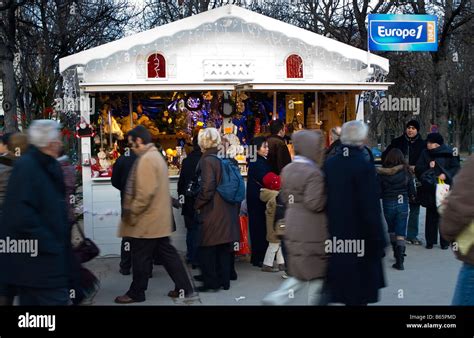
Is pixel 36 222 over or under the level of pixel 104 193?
over

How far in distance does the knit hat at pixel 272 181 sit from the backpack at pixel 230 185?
81cm

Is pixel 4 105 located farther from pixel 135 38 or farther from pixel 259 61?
pixel 259 61

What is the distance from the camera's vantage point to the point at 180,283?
23.6 ft

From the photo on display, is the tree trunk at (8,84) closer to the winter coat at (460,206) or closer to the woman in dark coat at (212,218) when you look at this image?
the woman in dark coat at (212,218)

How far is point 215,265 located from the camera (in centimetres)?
777

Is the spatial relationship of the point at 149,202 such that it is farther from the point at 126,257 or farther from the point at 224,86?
the point at 224,86

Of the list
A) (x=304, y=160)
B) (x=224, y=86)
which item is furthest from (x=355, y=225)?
(x=224, y=86)

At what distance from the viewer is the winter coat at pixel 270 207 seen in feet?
28.2

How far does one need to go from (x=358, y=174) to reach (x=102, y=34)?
20432 millimetres

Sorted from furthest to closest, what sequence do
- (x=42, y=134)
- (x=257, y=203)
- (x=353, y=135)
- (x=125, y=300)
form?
(x=257, y=203)
(x=125, y=300)
(x=353, y=135)
(x=42, y=134)

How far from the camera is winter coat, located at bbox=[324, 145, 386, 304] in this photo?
5.09 m

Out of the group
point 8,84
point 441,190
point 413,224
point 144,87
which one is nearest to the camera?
point 441,190

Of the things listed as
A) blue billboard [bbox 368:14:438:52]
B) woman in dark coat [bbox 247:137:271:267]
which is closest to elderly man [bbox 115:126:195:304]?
woman in dark coat [bbox 247:137:271:267]

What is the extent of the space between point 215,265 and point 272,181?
147cm
